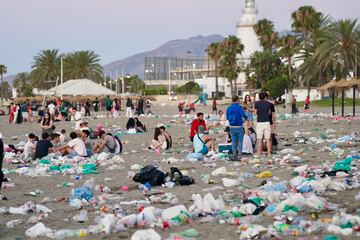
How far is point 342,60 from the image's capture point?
62.1 meters

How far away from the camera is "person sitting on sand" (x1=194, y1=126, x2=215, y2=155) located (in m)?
18.2

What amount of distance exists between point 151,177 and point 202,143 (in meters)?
5.68

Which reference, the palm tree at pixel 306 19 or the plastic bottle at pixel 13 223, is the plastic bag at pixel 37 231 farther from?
the palm tree at pixel 306 19

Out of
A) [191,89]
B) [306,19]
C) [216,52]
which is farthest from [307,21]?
[191,89]

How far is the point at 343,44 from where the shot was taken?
58.0 meters

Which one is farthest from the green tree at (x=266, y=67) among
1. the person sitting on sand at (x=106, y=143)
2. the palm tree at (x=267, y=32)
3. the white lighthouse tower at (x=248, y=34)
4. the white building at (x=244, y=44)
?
the person sitting on sand at (x=106, y=143)

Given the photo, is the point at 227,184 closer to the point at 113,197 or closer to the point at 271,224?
the point at 113,197

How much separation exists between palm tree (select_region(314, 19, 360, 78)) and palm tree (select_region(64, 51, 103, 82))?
49.7 meters

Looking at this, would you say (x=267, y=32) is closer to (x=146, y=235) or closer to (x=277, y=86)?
(x=277, y=86)

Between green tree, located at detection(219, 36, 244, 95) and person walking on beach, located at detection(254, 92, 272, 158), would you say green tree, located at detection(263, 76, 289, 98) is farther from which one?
person walking on beach, located at detection(254, 92, 272, 158)

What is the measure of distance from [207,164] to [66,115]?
98.0ft

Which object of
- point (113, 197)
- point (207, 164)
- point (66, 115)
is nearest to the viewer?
point (113, 197)

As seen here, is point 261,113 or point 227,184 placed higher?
point 261,113

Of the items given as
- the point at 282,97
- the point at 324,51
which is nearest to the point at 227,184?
the point at 324,51
